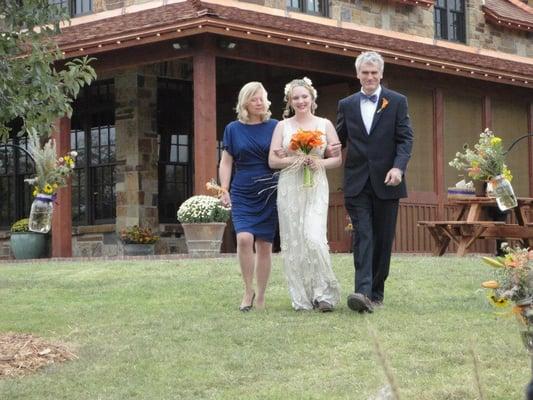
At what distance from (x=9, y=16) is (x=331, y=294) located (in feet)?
9.83

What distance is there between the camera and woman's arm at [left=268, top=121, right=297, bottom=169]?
25.2 feet

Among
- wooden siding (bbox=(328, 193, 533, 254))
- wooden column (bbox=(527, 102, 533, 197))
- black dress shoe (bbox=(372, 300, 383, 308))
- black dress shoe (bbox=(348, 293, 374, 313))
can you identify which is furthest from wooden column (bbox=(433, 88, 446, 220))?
black dress shoe (bbox=(348, 293, 374, 313))

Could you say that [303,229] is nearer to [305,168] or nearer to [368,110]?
[305,168]

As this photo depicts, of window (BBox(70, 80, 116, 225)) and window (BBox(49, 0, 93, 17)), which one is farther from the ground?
window (BBox(49, 0, 93, 17))

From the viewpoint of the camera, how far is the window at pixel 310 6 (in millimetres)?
17672

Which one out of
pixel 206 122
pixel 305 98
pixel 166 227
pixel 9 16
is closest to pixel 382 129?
pixel 305 98

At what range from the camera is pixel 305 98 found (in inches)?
305

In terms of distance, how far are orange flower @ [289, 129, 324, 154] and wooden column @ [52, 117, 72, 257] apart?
9.14m

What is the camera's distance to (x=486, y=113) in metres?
18.7

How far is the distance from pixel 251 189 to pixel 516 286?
151 inches

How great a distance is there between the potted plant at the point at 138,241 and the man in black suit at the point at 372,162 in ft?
29.2

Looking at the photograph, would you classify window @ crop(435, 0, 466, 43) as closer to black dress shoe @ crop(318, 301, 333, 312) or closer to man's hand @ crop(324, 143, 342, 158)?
man's hand @ crop(324, 143, 342, 158)

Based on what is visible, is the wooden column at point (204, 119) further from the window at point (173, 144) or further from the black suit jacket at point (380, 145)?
the black suit jacket at point (380, 145)

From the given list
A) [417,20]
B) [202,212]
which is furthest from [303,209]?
Result: [417,20]
